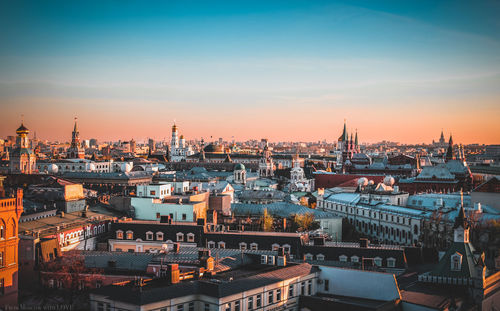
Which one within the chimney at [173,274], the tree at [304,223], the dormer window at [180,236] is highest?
the chimney at [173,274]

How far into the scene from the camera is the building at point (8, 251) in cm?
3556

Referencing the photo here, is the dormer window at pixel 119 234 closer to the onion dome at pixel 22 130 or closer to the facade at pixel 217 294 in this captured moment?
the facade at pixel 217 294

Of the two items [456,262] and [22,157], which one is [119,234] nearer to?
[456,262]

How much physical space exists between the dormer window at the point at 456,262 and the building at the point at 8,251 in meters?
29.1

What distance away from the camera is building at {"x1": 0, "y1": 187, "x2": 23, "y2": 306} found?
→ 35.6 m

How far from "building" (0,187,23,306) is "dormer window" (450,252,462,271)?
95.3ft

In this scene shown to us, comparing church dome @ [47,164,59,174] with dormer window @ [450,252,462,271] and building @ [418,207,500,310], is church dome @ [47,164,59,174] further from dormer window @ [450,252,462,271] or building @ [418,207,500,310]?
dormer window @ [450,252,462,271]

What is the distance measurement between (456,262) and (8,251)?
29779 millimetres

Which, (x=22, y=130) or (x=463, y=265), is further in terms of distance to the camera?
(x=22, y=130)

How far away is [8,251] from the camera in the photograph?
119 ft

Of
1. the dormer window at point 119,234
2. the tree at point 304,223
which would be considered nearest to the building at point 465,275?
the tree at point 304,223

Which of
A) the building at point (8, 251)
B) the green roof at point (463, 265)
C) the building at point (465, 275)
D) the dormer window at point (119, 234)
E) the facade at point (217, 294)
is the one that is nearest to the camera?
the facade at point (217, 294)

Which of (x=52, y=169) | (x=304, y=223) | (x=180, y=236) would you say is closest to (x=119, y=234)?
(x=180, y=236)

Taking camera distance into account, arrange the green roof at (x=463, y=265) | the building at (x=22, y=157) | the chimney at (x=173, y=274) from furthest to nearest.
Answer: the building at (x=22, y=157) → the green roof at (x=463, y=265) → the chimney at (x=173, y=274)
